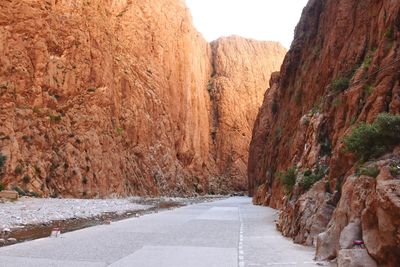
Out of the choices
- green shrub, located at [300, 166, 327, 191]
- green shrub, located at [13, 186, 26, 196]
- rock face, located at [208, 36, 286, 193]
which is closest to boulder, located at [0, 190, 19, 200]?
green shrub, located at [13, 186, 26, 196]

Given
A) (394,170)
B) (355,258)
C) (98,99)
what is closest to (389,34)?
(394,170)

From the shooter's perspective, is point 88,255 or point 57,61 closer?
point 88,255

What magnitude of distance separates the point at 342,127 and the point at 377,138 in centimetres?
532

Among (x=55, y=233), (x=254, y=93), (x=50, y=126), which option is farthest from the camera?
(x=254, y=93)

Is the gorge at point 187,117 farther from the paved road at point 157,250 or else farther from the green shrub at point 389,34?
the paved road at point 157,250

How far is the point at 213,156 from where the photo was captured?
3469 inches

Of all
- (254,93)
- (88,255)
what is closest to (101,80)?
(88,255)

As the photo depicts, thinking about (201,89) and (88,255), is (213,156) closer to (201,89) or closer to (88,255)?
(201,89)

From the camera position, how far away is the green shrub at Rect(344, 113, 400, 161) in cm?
798

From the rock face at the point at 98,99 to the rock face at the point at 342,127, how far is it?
17.0 m

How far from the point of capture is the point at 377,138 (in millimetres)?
8312

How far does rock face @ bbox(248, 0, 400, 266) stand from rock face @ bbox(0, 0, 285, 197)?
55.6ft

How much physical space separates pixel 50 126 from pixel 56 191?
17.8 feet

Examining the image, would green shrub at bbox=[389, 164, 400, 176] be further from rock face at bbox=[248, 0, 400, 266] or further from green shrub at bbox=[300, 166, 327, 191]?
green shrub at bbox=[300, 166, 327, 191]
